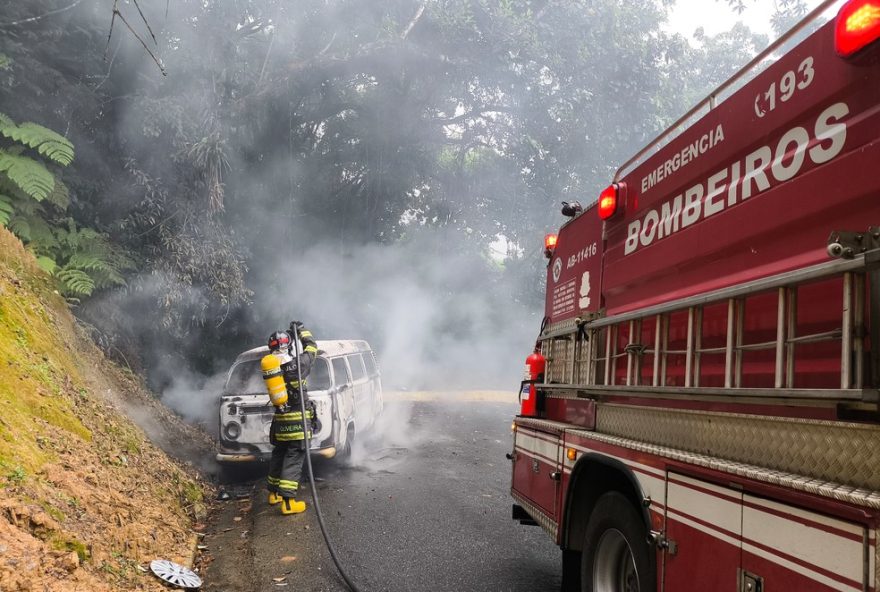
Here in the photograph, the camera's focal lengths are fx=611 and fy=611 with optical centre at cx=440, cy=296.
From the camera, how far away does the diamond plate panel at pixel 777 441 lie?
5.24 ft

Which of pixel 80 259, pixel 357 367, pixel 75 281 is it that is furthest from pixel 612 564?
pixel 80 259

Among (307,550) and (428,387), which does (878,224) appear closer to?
(307,550)

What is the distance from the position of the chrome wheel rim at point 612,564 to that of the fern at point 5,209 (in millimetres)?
7105

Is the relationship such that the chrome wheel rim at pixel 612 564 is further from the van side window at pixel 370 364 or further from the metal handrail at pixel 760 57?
Result: the van side window at pixel 370 364

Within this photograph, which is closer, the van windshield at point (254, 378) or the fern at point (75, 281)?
the fern at point (75, 281)

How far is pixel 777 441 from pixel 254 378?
7645 millimetres

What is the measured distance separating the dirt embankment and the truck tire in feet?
8.16

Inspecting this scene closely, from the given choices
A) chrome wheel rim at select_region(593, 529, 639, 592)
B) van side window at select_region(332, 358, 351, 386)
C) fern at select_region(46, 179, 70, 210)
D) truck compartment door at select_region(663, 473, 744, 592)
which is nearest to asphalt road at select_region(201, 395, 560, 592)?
van side window at select_region(332, 358, 351, 386)

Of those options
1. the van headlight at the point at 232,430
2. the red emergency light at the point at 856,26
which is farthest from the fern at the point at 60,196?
the red emergency light at the point at 856,26

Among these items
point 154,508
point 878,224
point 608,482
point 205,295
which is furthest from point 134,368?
point 878,224

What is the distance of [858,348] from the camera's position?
1652 millimetres

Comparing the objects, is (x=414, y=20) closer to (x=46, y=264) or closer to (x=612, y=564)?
(x=46, y=264)

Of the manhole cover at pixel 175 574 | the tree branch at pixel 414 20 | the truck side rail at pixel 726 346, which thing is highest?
the tree branch at pixel 414 20

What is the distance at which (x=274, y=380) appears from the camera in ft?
21.3
